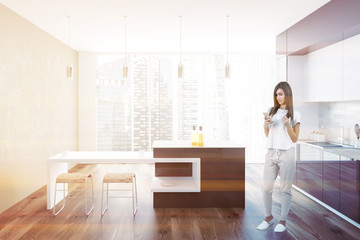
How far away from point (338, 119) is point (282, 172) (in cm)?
187

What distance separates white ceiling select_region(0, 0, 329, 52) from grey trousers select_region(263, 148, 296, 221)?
193cm

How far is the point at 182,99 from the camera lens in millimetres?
6727

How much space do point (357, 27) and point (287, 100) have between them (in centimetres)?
119

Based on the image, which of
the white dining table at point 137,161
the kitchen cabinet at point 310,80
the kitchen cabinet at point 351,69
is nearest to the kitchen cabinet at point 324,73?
the kitchen cabinet at point 310,80

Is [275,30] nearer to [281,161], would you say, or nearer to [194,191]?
[281,161]

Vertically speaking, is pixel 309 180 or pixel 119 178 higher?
pixel 119 178

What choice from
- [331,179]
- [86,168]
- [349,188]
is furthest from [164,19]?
[86,168]

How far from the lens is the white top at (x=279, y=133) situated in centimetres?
288

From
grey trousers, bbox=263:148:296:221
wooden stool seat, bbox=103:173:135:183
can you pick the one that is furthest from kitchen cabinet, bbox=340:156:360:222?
wooden stool seat, bbox=103:173:135:183

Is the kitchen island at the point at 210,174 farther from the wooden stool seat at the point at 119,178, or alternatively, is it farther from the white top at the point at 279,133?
the white top at the point at 279,133

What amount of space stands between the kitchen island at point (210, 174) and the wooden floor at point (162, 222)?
0.36 feet

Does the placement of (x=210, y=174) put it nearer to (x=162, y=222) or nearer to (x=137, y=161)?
(x=162, y=222)

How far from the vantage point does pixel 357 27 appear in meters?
3.12

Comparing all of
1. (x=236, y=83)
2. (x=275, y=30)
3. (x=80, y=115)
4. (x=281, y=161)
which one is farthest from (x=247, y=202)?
(x=80, y=115)
